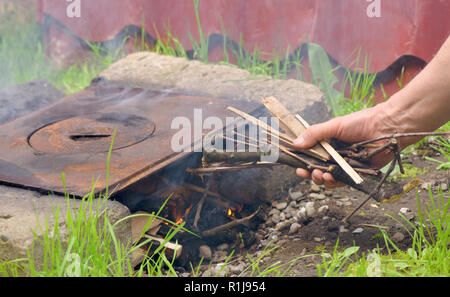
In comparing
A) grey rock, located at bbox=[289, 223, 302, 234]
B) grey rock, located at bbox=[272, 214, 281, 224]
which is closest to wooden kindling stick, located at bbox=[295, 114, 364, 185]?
grey rock, located at bbox=[289, 223, 302, 234]

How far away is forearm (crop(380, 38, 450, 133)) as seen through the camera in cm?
210

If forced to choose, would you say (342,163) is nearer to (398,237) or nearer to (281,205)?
(398,237)

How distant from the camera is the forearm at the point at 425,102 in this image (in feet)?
6.90

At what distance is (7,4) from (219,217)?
4.37 metres

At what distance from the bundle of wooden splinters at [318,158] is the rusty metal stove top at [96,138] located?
0.24 meters

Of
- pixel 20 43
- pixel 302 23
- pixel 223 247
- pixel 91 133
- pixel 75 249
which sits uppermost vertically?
pixel 302 23

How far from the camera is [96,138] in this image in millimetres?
2652

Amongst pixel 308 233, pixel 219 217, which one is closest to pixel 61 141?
pixel 219 217

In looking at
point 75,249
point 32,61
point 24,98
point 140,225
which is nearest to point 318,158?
point 140,225

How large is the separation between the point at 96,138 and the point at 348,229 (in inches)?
58.0

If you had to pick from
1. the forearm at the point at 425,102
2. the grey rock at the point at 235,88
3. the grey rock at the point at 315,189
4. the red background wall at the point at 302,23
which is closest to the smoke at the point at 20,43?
the red background wall at the point at 302,23

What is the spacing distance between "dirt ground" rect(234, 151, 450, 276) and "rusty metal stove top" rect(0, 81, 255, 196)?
2.45ft

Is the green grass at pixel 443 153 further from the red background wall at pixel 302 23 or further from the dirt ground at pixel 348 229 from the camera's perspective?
the red background wall at pixel 302 23
